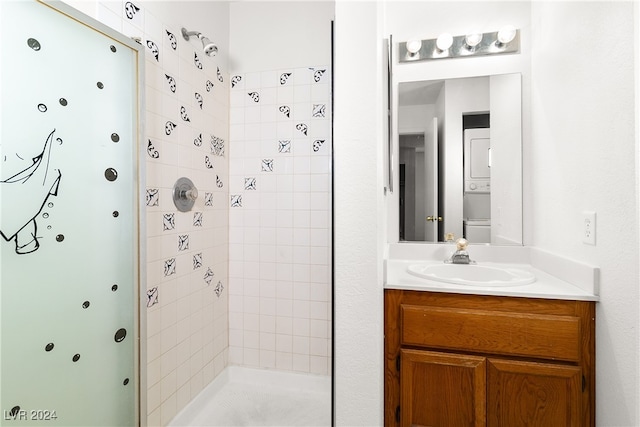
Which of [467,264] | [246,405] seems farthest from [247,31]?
[246,405]

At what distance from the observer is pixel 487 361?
1243mm

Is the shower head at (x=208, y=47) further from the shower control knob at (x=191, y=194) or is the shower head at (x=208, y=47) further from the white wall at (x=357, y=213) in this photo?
the white wall at (x=357, y=213)

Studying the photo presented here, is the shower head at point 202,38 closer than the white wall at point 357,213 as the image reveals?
No

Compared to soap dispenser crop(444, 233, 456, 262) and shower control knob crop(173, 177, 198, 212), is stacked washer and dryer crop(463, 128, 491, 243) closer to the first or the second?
soap dispenser crop(444, 233, 456, 262)

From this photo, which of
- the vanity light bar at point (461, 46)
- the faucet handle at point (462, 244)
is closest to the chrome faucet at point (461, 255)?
the faucet handle at point (462, 244)

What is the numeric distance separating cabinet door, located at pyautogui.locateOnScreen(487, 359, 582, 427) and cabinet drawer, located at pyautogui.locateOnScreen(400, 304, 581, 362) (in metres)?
0.05

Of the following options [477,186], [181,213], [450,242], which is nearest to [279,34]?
[181,213]

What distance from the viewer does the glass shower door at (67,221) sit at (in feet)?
3.15

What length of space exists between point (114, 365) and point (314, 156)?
59.8 inches

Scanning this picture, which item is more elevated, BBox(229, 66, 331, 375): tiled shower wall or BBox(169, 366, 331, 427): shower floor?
BBox(229, 66, 331, 375): tiled shower wall

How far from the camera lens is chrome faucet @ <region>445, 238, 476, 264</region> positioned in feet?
5.58

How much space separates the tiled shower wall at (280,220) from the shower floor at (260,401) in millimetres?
79

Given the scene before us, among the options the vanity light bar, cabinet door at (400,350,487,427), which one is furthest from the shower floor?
the vanity light bar

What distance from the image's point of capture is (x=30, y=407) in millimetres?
1006
